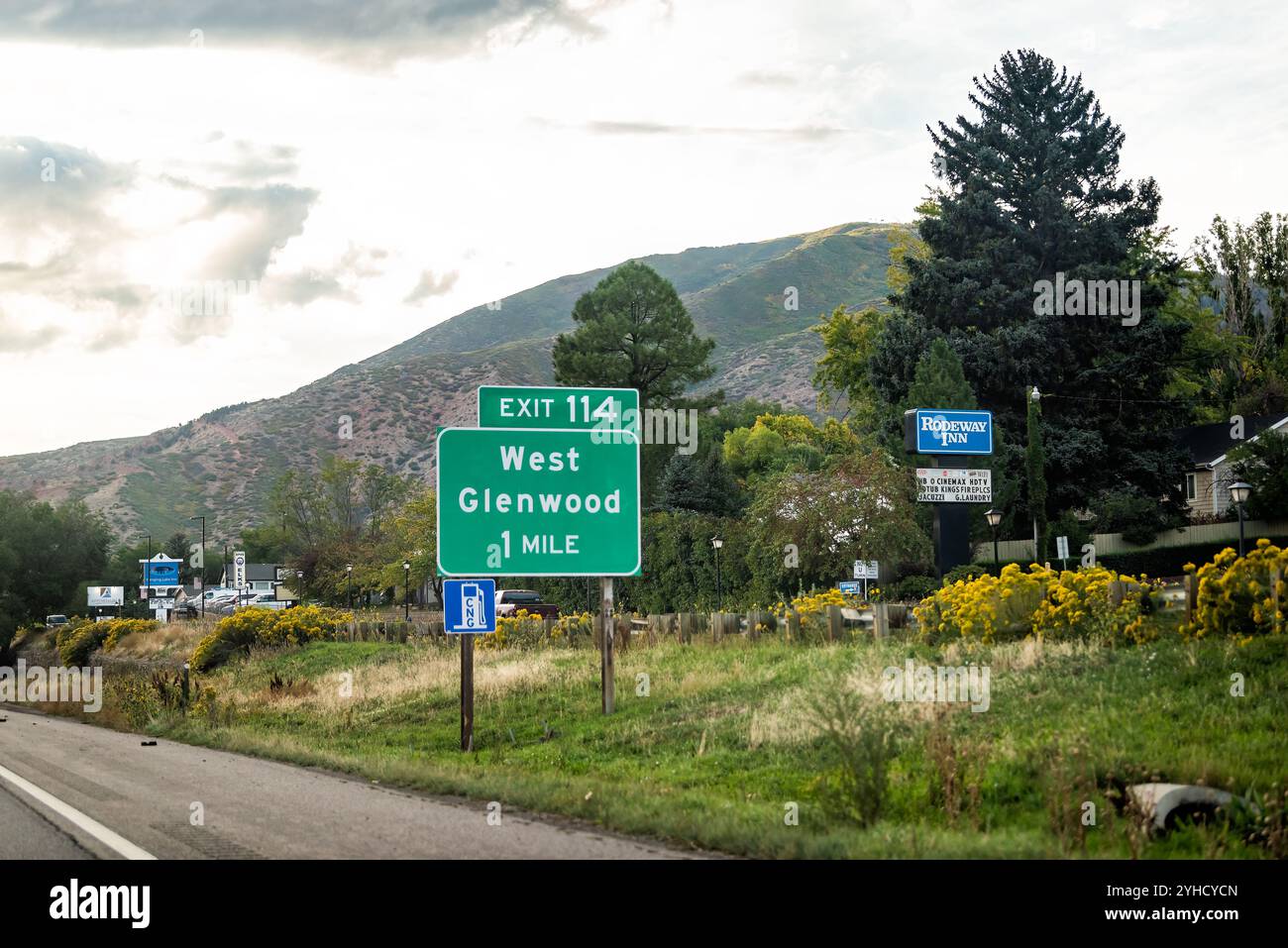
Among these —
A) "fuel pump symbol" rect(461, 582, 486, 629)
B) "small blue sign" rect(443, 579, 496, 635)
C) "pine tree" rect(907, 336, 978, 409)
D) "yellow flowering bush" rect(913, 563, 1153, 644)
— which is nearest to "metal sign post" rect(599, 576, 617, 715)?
"small blue sign" rect(443, 579, 496, 635)

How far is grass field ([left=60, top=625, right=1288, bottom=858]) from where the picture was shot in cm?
970

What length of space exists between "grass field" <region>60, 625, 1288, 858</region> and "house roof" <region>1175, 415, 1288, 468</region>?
57326 mm

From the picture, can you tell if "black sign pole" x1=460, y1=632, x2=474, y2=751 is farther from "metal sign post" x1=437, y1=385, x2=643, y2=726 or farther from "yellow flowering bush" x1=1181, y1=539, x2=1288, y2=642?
"yellow flowering bush" x1=1181, y1=539, x2=1288, y2=642

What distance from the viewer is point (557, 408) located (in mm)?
19797

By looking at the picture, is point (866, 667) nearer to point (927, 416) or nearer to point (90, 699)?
point (927, 416)

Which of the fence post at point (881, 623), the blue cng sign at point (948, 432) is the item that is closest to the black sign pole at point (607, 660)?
the fence post at point (881, 623)

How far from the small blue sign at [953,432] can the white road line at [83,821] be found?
26.2m

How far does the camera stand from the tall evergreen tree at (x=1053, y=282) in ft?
193

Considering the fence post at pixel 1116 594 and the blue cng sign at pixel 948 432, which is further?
the blue cng sign at pixel 948 432

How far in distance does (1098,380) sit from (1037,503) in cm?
1049

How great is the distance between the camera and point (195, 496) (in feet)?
580

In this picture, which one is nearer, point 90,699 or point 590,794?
point 590,794

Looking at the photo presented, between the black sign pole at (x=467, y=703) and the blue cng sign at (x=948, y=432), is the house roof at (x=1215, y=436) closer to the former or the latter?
the blue cng sign at (x=948, y=432)
